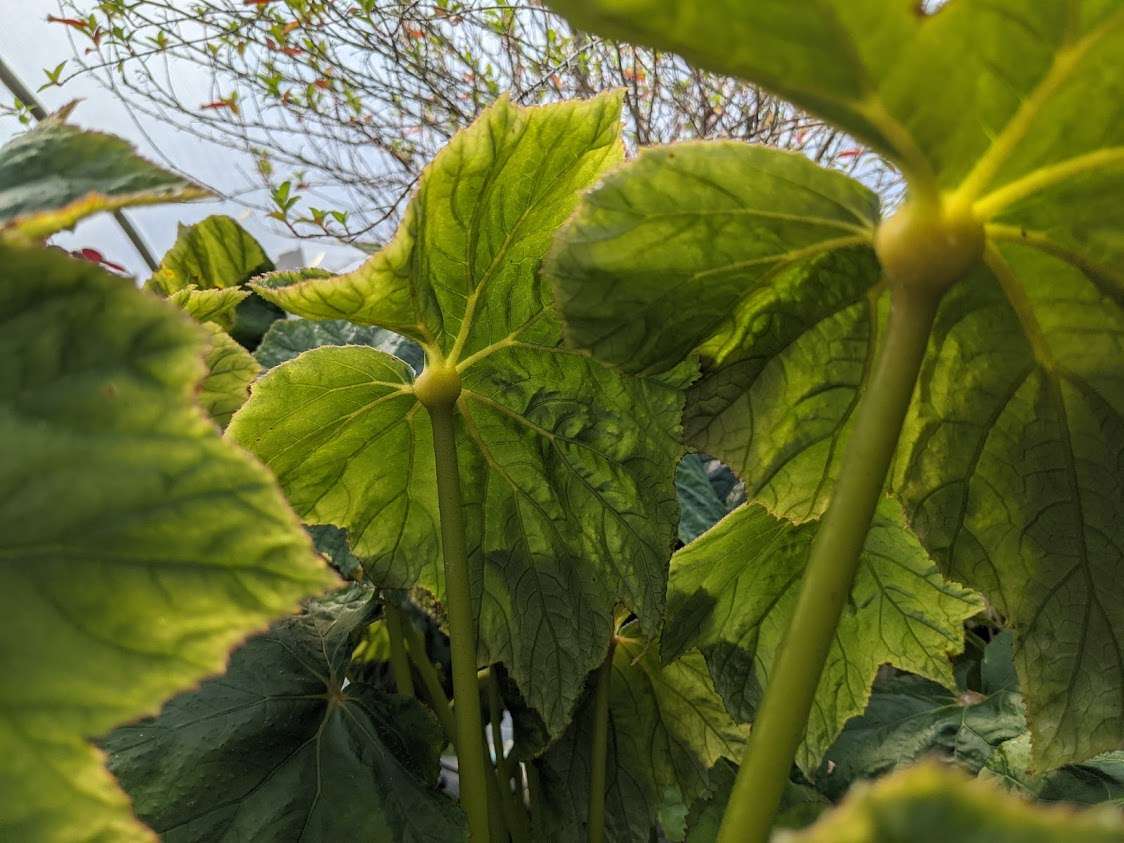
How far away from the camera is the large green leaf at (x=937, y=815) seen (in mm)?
169

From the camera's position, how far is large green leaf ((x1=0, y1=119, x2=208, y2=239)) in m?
0.27

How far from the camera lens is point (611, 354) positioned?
0.41 meters

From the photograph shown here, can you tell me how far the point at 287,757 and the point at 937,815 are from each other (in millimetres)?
473

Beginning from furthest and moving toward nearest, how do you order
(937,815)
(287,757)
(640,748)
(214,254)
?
1. (214,254)
2. (640,748)
3. (287,757)
4. (937,815)

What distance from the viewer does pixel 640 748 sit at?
27.8 inches

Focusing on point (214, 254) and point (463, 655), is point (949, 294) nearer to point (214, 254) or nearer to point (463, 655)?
point (463, 655)

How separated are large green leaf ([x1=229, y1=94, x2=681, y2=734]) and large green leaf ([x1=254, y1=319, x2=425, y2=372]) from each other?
233mm

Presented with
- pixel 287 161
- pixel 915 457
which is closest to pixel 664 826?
pixel 915 457

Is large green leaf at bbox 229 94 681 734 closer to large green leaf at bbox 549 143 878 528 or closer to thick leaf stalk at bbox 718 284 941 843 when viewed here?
large green leaf at bbox 549 143 878 528

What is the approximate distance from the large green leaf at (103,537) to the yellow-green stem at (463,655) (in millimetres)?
212

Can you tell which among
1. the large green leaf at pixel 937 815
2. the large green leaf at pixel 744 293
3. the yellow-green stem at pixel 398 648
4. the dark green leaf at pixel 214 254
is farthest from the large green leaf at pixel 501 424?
the dark green leaf at pixel 214 254

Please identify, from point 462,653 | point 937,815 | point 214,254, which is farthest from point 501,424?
point 214,254

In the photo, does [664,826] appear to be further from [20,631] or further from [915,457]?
[20,631]

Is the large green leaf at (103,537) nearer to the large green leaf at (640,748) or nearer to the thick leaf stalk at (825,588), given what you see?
the thick leaf stalk at (825,588)
